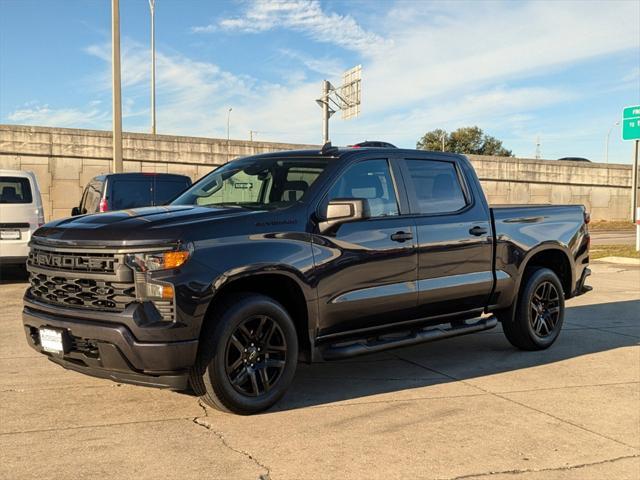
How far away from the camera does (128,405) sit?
4.80 m

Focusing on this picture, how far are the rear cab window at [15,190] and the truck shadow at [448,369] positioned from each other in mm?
7223

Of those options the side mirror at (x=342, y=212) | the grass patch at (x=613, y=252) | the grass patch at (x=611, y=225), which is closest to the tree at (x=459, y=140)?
the grass patch at (x=611, y=225)

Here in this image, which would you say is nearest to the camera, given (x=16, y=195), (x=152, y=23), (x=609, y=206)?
(x=16, y=195)

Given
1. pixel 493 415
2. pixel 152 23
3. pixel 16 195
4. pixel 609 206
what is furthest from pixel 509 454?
pixel 152 23

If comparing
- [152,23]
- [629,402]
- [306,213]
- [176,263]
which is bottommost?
[629,402]

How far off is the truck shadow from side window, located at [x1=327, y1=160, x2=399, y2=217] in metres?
1.43

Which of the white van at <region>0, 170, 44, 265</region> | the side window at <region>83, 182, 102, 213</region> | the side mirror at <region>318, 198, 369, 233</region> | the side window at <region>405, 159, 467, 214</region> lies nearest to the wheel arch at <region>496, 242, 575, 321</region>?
the side window at <region>405, 159, 467, 214</region>

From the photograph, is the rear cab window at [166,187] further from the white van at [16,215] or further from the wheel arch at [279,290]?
the wheel arch at [279,290]

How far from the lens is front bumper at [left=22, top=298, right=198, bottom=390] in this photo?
13.5 feet

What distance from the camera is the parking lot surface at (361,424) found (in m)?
3.71

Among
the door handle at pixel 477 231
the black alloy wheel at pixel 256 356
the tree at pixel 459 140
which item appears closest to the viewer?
the black alloy wheel at pixel 256 356

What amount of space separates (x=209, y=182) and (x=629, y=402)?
389 cm

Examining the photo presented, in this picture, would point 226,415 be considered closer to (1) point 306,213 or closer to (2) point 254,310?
(2) point 254,310

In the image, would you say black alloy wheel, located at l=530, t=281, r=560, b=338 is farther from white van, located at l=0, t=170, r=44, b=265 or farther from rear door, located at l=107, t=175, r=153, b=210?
white van, located at l=0, t=170, r=44, b=265
